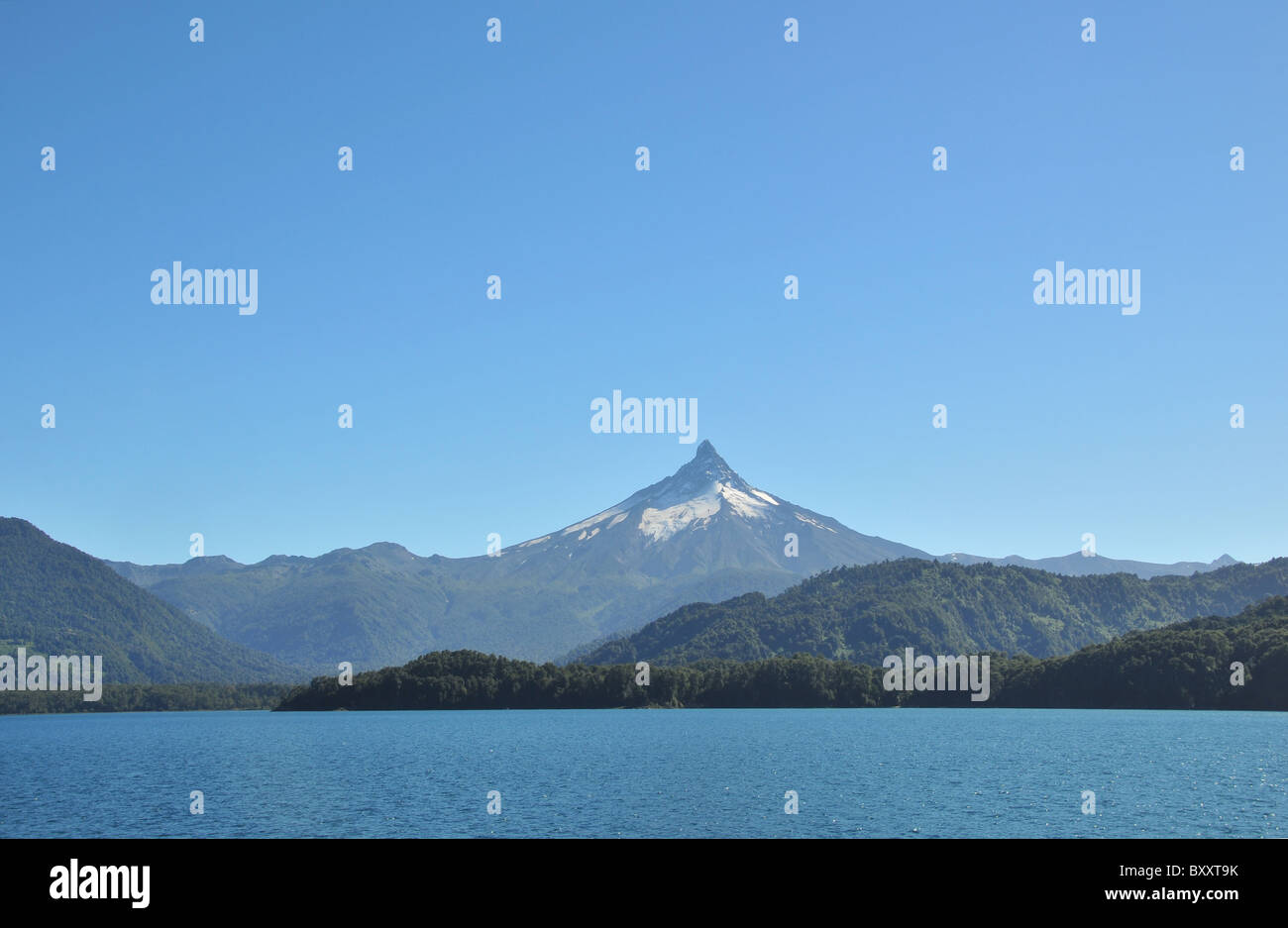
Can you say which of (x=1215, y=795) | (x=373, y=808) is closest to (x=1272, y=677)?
(x=1215, y=795)

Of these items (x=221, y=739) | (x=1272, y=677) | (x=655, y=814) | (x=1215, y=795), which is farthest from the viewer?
(x=1272, y=677)

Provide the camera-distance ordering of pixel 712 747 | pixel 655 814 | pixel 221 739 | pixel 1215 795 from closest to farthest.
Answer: pixel 655 814, pixel 1215 795, pixel 712 747, pixel 221 739

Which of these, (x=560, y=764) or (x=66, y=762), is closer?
(x=560, y=764)
